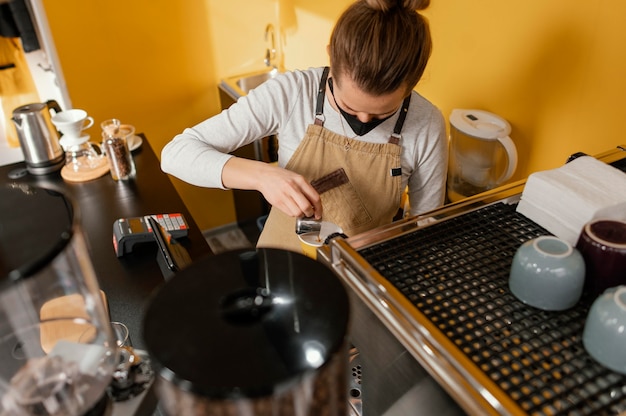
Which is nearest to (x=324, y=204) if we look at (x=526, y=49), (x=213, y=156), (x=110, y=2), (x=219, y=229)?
(x=213, y=156)

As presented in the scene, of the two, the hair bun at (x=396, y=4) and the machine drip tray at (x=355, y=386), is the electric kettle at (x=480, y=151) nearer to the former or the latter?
the hair bun at (x=396, y=4)

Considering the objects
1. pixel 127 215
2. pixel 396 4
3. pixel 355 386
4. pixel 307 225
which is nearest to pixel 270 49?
pixel 127 215

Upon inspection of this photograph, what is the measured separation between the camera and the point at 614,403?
50 cm

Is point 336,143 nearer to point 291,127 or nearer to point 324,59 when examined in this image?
point 291,127

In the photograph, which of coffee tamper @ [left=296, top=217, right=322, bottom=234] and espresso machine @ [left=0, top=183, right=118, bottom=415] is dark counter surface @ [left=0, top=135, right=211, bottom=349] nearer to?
coffee tamper @ [left=296, top=217, right=322, bottom=234]

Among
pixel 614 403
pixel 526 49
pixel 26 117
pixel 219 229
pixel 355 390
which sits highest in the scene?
pixel 526 49

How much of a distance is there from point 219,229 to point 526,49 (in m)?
2.36

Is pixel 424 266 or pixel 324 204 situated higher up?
pixel 424 266

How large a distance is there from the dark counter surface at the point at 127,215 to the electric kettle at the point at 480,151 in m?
0.83

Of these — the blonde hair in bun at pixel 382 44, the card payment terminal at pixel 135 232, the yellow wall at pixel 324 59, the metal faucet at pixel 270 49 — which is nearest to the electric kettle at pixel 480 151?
the yellow wall at pixel 324 59

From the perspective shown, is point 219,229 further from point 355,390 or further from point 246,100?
point 355,390

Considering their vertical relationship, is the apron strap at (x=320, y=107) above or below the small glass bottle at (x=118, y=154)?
above

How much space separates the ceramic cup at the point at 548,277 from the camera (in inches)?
23.5

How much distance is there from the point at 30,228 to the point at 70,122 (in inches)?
62.1
